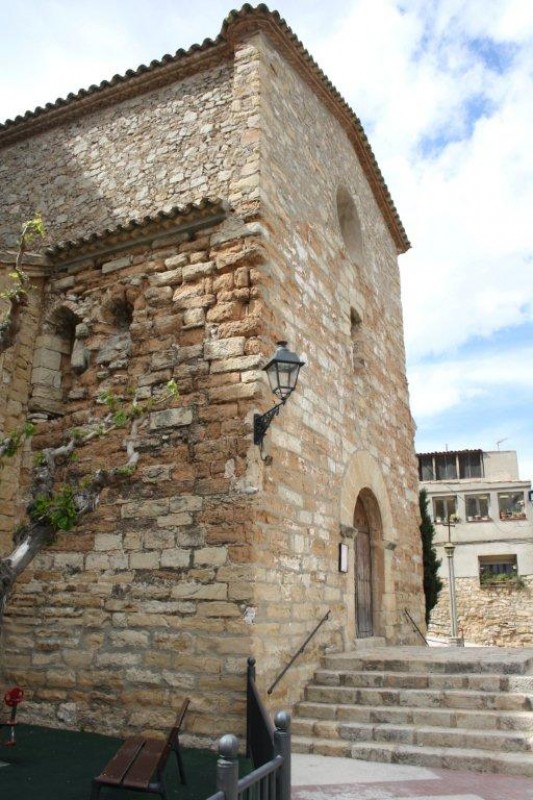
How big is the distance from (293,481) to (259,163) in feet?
10.5

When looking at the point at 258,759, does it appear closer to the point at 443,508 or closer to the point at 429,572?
the point at 429,572

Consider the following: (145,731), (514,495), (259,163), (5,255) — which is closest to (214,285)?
(259,163)

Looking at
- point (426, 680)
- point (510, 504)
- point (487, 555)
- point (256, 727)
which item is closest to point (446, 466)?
point (510, 504)

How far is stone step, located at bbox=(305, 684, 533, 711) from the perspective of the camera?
5.18 m

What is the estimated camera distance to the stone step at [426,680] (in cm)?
535

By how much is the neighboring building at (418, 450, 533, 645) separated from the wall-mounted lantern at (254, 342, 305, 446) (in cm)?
1722

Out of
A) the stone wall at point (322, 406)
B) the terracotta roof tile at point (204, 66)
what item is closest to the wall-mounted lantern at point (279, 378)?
the stone wall at point (322, 406)

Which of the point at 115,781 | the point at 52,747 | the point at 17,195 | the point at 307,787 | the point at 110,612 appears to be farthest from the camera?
the point at 17,195

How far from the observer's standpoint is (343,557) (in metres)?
6.99

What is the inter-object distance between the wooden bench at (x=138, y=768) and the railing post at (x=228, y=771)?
1271 millimetres

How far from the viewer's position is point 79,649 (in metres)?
5.88

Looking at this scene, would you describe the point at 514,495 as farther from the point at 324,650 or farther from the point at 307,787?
the point at 307,787

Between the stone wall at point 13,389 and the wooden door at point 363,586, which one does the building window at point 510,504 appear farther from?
the stone wall at point 13,389

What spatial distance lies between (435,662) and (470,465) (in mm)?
23898
